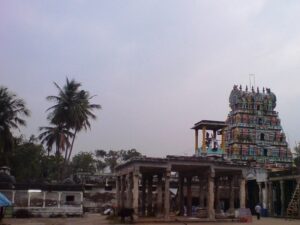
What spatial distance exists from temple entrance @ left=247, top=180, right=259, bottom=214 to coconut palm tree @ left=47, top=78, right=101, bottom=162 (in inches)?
765

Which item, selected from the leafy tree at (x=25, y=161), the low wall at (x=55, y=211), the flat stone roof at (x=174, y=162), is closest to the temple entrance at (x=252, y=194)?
the flat stone roof at (x=174, y=162)

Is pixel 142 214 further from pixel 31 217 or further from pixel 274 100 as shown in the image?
pixel 274 100

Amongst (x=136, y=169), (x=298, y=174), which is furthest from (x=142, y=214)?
(x=298, y=174)

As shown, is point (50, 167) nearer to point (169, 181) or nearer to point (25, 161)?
point (25, 161)

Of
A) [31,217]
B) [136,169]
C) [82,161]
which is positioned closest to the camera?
[136,169]

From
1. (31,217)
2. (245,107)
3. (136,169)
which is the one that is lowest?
(31,217)

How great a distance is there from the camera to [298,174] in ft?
124

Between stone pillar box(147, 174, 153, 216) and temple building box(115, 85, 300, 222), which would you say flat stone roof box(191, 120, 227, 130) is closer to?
temple building box(115, 85, 300, 222)

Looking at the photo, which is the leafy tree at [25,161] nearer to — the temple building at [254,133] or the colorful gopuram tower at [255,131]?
the temple building at [254,133]

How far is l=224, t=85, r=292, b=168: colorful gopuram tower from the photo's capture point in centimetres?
6169

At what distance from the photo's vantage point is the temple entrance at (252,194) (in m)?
48.0

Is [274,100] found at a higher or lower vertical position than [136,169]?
higher

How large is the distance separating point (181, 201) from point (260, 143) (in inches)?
1086

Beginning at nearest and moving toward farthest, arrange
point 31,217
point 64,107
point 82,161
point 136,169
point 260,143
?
point 136,169
point 31,217
point 64,107
point 260,143
point 82,161
